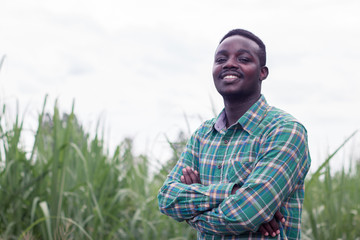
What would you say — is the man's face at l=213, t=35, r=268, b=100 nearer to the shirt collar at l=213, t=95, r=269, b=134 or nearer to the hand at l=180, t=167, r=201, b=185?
the shirt collar at l=213, t=95, r=269, b=134

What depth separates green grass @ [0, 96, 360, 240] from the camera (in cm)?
328

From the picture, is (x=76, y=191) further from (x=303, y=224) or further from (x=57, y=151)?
(x=303, y=224)

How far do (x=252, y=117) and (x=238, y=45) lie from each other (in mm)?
302

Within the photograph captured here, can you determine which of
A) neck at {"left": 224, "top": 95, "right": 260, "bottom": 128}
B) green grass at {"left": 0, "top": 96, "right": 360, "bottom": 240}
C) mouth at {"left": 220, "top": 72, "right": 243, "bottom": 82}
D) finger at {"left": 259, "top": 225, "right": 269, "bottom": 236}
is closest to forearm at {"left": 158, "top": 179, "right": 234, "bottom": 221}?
finger at {"left": 259, "top": 225, "right": 269, "bottom": 236}

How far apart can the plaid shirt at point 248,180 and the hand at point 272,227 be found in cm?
4

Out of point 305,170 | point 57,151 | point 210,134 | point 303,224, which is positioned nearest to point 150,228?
point 57,151

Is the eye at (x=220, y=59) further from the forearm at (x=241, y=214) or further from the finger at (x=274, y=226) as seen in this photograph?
the finger at (x=274, y=226)

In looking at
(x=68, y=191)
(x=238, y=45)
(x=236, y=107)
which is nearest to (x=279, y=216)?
(x=236, y=107)

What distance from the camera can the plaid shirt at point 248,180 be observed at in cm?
179

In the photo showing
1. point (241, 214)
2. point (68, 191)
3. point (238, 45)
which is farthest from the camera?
point (68, 191)

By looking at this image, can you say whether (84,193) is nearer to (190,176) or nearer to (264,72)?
(190,176)

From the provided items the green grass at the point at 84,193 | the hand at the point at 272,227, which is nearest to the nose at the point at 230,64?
the hand at the point at 272,227

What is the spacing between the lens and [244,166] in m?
1.90

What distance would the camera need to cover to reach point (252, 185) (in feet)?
5.89
